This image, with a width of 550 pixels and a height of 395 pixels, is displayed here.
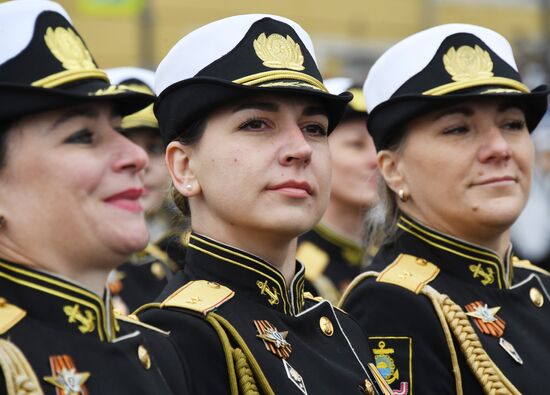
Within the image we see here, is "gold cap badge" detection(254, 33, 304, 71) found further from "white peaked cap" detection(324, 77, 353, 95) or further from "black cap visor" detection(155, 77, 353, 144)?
"white peaked cap" detection(324, 77, 353, 95)

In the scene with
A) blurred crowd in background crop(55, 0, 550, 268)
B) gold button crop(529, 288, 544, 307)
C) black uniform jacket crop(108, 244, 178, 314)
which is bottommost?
blurred crowd in background crop(55, 0, 550, 268)

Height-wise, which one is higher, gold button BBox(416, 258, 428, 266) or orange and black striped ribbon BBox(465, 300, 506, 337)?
gold button BBox(416, 258, 428, 266)

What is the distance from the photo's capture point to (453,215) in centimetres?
461

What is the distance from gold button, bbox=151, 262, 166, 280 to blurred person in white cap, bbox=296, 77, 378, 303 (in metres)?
0.84

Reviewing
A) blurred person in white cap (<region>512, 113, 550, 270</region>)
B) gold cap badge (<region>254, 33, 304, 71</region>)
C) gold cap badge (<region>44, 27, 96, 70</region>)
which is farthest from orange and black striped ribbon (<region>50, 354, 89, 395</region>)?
blurred person in white cap (<region>512, 113, 550, 270</region>)

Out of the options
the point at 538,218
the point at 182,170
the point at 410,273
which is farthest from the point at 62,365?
the point at 538,218

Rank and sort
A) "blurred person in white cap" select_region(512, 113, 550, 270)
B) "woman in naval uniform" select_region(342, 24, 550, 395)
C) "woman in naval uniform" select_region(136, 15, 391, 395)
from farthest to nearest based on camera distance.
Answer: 1. "blurred person in white cap" select_region(512, 113, 550, 270)
2. "woman in naval uniform" select_region(342, 24, 550, 395)
3. "woman in naval uniform" select_region(136, 15, 391, 395)

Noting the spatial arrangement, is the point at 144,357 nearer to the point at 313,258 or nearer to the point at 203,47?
the point at 203,47

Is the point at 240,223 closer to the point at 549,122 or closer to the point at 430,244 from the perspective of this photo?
the point at 430,244

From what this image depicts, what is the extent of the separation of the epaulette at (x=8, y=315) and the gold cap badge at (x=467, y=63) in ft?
6.85

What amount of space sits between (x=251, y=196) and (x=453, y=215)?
3.61 feet

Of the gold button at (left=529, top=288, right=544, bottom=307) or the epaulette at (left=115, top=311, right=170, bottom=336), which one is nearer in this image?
the epaulette at (left=115, top=311, right=170, bottom=336)

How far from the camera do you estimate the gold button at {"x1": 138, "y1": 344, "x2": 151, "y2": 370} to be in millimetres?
3342

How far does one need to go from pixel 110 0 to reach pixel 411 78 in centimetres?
1082
